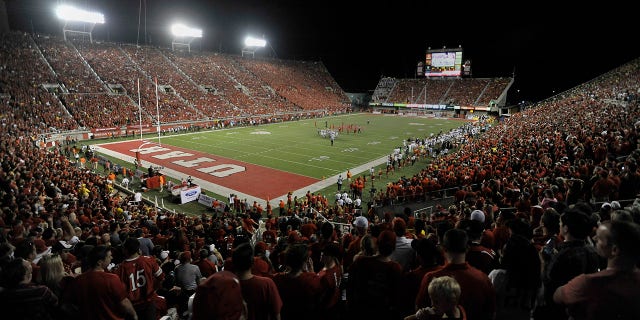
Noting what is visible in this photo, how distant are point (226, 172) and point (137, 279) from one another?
67.0ft

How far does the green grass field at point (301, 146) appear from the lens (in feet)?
86.2

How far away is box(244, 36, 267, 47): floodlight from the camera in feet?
255

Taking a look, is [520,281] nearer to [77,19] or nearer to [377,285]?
[377,285]

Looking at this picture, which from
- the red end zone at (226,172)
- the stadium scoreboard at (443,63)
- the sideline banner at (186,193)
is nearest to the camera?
the sideline banner at (186,193)

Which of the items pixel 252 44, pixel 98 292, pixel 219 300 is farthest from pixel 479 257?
pixel 252 44

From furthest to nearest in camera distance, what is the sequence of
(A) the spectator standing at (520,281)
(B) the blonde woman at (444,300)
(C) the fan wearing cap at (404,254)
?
(C) the fan wearing cap at (404,254) < (A) the spectator standing at (520,281) < (B) the blonde woman at (444,300)

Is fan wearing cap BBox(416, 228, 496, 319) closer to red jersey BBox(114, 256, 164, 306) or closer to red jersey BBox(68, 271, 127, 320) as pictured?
red jersey BBox(68, 271, 127, 320)

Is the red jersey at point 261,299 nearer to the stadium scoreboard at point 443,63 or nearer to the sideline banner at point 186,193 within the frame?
the sideline banner at point 186,193

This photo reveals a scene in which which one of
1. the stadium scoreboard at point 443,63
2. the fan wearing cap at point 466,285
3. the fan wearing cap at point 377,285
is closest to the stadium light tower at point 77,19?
the fan wearing cap at point 377,285

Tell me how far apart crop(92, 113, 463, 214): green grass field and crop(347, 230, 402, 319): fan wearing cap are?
15.4 meters

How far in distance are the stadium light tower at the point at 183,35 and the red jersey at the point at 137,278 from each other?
66.9m

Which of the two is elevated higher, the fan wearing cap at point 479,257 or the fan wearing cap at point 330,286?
the fan wearing cap at point 479,257

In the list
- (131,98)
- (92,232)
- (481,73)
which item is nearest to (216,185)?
(92,232)

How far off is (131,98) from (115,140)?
1177 cm
